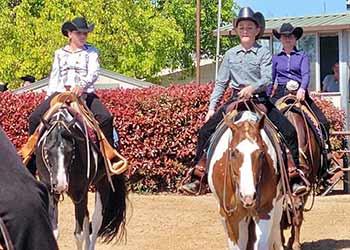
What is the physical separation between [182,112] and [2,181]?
13.5 metres

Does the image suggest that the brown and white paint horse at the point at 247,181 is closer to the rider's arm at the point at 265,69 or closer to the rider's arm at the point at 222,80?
the rider's arm at the point at 265,69

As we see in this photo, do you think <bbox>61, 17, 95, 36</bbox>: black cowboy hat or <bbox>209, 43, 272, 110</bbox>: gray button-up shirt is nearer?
<bbox>209, 43, 272, 110</bbox>: gray button-up shirt

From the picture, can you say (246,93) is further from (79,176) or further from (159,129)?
(159,129)

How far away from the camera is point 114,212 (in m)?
9.70

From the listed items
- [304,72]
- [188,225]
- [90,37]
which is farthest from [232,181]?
[90,37]

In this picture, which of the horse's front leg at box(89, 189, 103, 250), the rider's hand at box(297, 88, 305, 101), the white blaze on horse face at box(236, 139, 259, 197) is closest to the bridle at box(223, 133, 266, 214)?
the white blaze on horse face at box(236, 139, 259, 197)

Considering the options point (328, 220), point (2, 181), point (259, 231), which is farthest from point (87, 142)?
point (2, 181)

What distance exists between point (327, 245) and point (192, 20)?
36684 mm

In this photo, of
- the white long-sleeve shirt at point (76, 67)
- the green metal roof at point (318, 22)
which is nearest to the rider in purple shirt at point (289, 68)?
the white long-sleeve shirt at point (76, 67)

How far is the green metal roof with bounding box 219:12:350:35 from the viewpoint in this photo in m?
19.4

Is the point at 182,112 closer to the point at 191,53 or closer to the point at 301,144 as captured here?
the point at 301,144

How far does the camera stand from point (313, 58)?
19828mm

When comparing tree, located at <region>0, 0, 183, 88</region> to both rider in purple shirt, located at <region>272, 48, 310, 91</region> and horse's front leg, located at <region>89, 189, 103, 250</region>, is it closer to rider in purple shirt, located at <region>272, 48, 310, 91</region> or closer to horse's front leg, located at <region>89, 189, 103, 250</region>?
rider in purple shirt, located at <region>272, 48, 310, 91</region>

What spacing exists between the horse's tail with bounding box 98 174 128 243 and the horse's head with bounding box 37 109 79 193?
1200mm
